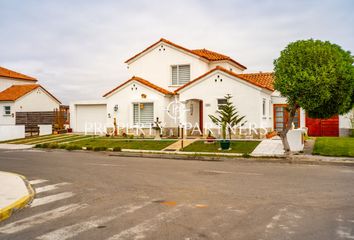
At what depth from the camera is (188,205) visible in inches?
333

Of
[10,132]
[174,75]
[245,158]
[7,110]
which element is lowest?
[245,158]

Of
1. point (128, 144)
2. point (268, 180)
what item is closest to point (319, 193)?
point (268, 180)

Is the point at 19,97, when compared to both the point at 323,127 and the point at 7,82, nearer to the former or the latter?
the point at 7,82

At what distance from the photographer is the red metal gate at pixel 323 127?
29.5 metres

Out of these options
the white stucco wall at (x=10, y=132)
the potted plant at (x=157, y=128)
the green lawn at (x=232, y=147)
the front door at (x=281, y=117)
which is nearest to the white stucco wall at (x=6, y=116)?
the white stucco wall at (x=10, y=132)

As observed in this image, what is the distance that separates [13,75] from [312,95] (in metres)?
38.5

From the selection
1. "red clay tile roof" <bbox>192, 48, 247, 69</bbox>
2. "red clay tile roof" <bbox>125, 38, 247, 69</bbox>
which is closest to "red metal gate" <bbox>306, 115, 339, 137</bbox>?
"red clay tile roof" <bbox>192, 48, 247, 69</bbox>

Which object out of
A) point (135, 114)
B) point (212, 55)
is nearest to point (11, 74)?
point (135, 114)

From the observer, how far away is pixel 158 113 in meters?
29.4

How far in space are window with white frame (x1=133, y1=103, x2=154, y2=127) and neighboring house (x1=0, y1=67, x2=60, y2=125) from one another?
16.0 m

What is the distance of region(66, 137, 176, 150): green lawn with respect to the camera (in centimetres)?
2370

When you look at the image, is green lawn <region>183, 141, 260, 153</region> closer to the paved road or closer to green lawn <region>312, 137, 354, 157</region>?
green lawn <region>312, 137, 354, 157</region>

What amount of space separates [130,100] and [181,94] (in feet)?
14.7

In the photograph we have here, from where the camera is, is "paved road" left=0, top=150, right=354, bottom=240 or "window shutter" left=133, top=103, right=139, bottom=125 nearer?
"paved road" left=0, top=150, right=354, bottom=240
